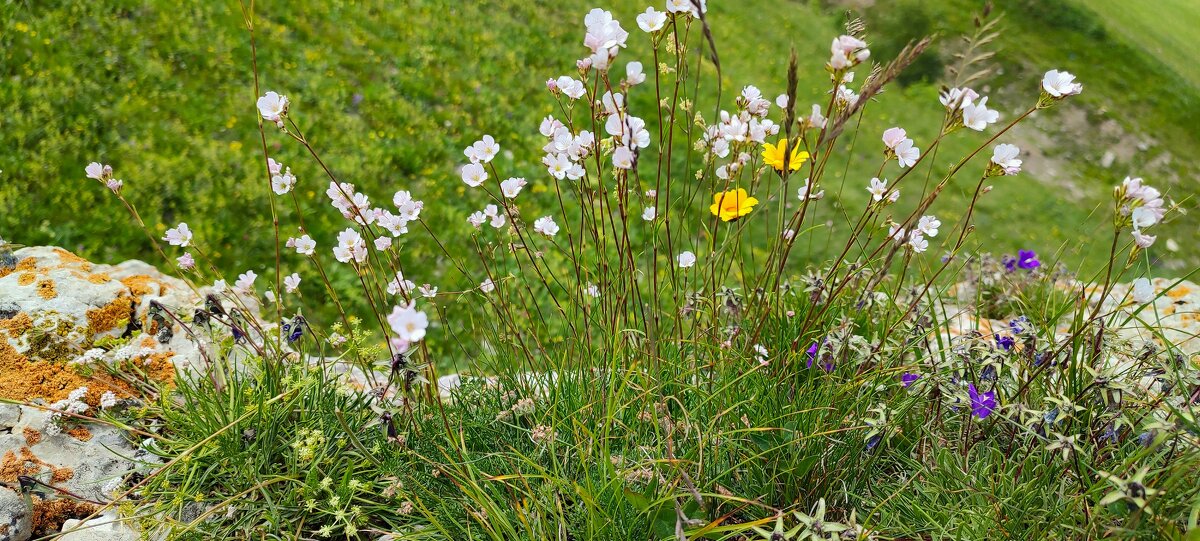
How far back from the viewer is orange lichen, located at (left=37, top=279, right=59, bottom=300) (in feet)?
10.6

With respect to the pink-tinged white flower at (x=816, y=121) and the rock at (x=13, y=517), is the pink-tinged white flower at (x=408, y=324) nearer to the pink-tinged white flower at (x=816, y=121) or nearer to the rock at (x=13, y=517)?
the pink-tinged white flower at (x=816, y=121)

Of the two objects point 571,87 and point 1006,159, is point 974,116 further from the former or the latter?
point 571,87

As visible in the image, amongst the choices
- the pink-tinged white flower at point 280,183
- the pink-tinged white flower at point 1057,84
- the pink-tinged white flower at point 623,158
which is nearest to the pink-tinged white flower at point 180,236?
the pink-tinged white flower at point 280,183

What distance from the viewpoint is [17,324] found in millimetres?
3018

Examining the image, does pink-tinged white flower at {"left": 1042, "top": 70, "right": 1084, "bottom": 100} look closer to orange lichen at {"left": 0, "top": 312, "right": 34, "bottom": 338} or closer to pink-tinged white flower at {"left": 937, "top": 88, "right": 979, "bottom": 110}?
pink-tinged white flower at {"left": 937, "top": 88, "right": 979, "bottom": 110}

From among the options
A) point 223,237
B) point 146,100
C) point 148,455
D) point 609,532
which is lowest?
point 609,532

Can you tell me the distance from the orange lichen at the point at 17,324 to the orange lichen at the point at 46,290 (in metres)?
0.18

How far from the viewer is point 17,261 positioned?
137 inches

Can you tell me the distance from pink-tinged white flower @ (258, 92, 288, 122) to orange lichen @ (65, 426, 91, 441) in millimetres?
1697

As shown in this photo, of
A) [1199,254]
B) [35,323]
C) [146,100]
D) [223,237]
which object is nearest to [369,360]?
[35,323]

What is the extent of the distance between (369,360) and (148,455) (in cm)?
97

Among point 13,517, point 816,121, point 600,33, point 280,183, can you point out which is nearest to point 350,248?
point 280,183

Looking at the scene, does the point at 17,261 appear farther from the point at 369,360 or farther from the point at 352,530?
the point at 352,530

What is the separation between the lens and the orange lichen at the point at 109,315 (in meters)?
3.19
